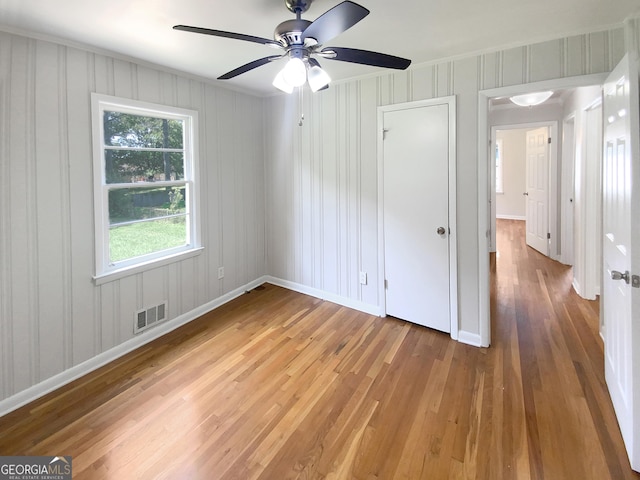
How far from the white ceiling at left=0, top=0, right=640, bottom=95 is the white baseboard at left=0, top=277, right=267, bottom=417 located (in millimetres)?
2296

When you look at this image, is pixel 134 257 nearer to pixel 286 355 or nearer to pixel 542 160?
pixel 286 355

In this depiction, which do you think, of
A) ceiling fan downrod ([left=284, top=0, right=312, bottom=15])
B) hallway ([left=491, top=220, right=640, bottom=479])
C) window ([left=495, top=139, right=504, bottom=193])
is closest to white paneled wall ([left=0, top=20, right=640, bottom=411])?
hallway ([left=491, top=220, right=640, bottom=479])

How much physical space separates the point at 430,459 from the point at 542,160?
18.2 ft

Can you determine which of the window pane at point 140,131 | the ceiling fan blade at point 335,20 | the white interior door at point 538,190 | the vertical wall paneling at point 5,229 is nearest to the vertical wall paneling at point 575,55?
the ceiling fan blade at point 335,20

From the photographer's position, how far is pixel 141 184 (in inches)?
112

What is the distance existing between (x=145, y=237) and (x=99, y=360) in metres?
1.06

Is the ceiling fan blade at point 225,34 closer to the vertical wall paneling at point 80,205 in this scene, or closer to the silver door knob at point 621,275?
the vertical wall paneling at point 80,205

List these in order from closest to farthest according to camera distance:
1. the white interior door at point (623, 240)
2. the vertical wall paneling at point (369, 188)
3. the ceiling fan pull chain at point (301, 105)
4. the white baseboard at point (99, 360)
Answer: the white interior door at point (623, 240) < the white baseboard at point (99, 360) < the vertical wall paneling at point (369, 188) < the ceiling fan pull chain at point (301, 105)

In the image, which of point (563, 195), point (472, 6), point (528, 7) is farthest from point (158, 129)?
point (563, 195)

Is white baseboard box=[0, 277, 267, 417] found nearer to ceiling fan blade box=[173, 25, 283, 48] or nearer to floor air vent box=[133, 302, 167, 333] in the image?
floor air vent box=[133, 302, 167, 333]

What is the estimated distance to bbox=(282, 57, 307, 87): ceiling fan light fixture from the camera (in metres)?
1.63

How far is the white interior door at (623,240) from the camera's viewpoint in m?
1.53

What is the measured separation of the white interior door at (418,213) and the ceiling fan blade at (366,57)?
49.5 inches

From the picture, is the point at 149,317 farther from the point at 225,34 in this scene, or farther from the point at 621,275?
the point at 621,275
